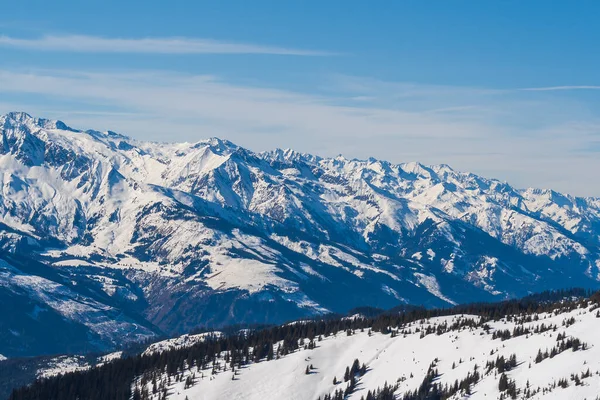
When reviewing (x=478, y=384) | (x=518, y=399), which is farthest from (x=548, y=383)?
(x=478, y=384)

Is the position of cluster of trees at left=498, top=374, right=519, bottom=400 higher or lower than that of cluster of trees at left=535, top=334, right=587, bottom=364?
lower

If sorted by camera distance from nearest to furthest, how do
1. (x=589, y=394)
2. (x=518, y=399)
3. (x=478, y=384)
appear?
(x=589, y=394)
(x=518, y=399)
(x=478, y=384)

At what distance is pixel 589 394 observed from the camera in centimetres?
16375

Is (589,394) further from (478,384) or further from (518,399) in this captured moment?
(478,384)

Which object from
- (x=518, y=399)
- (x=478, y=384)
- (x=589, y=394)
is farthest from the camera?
(x=478, y=384)

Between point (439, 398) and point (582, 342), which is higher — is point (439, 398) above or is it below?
below

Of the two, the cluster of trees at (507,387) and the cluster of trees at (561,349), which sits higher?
the cluster of trees at (561,349)

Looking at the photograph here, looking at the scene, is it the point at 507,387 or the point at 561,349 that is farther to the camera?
the point at 561,349

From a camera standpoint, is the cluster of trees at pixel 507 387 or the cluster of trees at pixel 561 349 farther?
the cluster of trees at pixel 561 349

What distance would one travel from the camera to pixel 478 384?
643 feet

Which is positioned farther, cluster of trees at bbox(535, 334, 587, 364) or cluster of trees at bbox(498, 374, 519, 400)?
cluster of trees at bbox(535, 334, 587, 364)

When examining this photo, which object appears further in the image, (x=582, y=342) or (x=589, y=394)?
(x=582, y=342)

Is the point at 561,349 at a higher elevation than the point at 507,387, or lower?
higher

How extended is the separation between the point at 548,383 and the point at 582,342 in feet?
88.0
